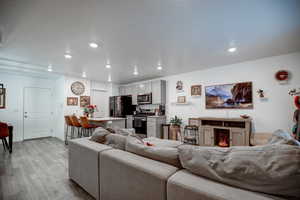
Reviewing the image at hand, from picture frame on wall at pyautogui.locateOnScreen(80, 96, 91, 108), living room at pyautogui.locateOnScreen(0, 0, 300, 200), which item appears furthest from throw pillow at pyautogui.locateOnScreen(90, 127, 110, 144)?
picture frame on wall at pyautogui.locateOnScreen(80, 96, 91, 108)

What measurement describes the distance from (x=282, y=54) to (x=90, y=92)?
21.9 ft

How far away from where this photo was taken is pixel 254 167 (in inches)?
35.6

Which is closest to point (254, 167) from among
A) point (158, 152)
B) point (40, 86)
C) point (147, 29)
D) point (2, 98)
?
point (158, 152)

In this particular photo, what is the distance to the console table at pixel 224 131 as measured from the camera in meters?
3.58

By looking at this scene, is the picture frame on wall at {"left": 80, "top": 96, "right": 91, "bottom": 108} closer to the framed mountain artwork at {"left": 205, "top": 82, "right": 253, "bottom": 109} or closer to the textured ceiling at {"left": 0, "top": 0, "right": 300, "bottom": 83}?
the textured ceiling at {"left": 0, "top": 0, "right": 300, "bottom": 83}

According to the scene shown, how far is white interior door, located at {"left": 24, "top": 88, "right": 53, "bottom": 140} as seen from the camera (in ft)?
17.9

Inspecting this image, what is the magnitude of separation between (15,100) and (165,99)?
5.68 m

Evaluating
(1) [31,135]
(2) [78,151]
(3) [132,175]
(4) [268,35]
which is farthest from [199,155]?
(1) [31,135]

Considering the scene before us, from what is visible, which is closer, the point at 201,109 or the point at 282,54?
the point at 282,54

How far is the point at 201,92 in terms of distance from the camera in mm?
4766

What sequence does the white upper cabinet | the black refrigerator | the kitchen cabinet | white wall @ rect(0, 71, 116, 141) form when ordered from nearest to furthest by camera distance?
white wall @ rect(0, 71, 116, 141)
the kitchen cabinet
the white upper cabinet
the black refrigerator

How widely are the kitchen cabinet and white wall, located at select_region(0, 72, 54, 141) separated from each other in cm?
489

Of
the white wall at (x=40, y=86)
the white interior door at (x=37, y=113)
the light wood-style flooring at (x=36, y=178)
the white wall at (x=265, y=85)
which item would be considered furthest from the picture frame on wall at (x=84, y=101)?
the white wall at (x=265, y=85)

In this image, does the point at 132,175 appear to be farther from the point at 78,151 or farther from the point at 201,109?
the point at 201,109
